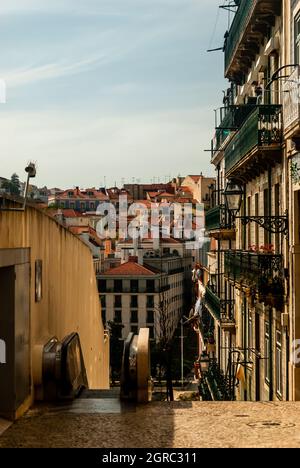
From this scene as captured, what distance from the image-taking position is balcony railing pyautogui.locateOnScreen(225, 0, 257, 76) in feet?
49.6

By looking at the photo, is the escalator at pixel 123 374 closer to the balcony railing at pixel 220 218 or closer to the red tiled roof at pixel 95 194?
the balcony railing at pixel 220 218

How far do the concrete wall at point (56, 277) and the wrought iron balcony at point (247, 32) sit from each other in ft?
18.0

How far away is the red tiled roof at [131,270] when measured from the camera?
7512cm

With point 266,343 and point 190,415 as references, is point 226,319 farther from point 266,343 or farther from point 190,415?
point 190,415

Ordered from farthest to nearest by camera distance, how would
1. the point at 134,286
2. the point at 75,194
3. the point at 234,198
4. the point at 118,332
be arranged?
the point at 75,194, the point at 134,286, the point at 118,332, the point at 234,198

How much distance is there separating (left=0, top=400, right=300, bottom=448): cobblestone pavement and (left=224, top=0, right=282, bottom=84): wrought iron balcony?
27.3 ft

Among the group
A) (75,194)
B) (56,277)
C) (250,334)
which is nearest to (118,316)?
(75,194)

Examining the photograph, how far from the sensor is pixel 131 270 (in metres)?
75.6

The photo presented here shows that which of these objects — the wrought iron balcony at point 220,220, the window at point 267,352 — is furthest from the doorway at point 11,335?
the wrought iron balcony at point 220,220

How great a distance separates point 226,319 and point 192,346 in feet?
140

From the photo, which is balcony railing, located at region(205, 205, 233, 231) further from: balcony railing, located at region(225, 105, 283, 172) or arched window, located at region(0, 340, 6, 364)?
arched window, located at region(0, 340, 6, 364)

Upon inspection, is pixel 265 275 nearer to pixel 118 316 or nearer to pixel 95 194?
pixel 118 316

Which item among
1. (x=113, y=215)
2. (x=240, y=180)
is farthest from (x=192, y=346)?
(x=240, y=180)

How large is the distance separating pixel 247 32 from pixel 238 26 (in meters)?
1.34
